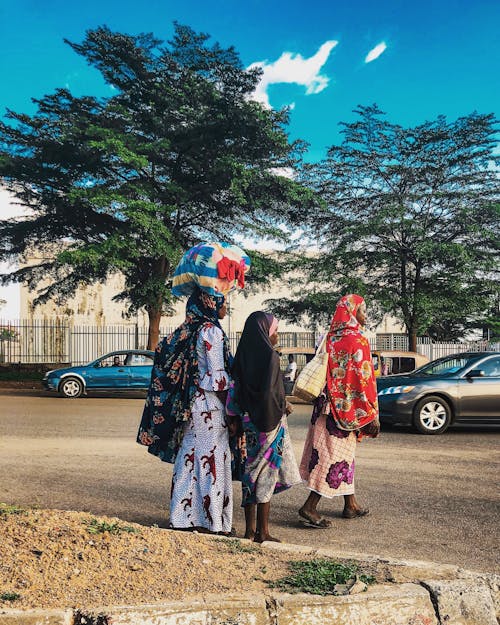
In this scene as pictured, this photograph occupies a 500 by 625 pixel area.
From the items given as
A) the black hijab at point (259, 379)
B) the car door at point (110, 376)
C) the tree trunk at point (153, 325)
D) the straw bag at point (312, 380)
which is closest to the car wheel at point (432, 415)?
the straw bag at point (312, 380)

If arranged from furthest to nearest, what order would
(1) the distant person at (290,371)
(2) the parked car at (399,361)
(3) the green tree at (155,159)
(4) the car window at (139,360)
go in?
(3) the green tree at (155,159), (4) the car window at (139,360), (2) the parked car at (399,361), (1) the distant person at (290,371)

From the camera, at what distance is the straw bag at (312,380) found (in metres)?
6.09

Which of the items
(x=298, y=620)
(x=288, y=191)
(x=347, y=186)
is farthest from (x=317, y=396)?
(x=347, y=186)

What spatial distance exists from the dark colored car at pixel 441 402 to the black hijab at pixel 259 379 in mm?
7587

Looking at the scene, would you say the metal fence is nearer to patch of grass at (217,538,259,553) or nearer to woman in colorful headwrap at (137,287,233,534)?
woman in colorful headwrap at (137,287,233,534)

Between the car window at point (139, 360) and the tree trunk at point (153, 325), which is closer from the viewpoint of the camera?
the car window at point (139, 360)

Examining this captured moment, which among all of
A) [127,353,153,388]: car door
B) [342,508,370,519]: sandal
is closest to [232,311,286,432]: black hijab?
[342,508,370,519]: sandal

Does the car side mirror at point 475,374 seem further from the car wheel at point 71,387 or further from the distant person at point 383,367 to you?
the car wheel at point 71,387

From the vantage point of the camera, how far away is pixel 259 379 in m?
5.18

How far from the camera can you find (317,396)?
20.2ft

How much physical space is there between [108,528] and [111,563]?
18.5 inches

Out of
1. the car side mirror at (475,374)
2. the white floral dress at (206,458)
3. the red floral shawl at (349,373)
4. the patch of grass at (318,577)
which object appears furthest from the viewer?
the car side mirror at (475,374)

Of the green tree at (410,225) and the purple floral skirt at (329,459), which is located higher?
the green tree at (410,225)

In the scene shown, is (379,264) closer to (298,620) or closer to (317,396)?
(317,396)
